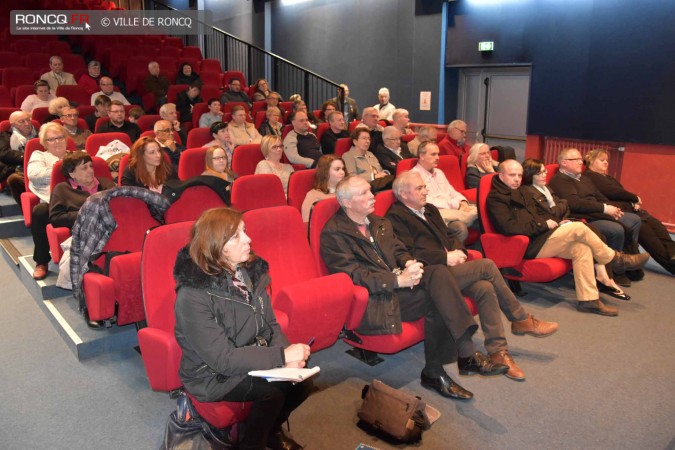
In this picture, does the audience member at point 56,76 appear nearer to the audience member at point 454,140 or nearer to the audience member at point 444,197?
the audience member at point 454,140

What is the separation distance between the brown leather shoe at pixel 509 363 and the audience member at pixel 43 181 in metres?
2.80

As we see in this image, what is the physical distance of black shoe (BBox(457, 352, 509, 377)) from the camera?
2924 millimetres

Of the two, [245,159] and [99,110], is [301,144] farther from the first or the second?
[99,110]

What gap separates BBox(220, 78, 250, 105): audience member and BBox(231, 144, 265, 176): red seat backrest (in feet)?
11.7

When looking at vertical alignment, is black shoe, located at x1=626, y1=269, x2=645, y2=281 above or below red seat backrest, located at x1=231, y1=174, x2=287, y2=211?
below

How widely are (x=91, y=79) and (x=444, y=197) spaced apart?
574 cm

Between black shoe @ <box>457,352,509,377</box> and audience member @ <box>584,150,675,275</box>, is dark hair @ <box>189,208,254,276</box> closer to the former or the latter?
black shoe @ <box>457,352,509,377</box>

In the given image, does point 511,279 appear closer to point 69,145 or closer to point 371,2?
point 69,145

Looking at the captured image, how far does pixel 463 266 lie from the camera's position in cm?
315

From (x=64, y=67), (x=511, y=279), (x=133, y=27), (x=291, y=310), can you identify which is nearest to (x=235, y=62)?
(x=133, y=27)

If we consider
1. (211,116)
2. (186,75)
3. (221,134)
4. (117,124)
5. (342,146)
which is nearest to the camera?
(221,134)

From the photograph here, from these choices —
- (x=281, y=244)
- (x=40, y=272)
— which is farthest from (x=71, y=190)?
(x=281, y=244)

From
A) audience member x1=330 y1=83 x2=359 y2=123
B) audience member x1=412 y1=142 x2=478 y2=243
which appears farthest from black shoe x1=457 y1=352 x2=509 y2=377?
audience member x1=330 y1=83 x2=359 y2=123

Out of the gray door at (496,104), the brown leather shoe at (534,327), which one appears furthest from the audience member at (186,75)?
the brown leather shoe at (534,327)
